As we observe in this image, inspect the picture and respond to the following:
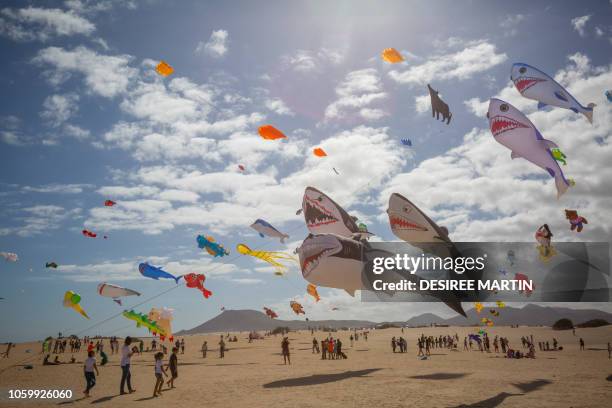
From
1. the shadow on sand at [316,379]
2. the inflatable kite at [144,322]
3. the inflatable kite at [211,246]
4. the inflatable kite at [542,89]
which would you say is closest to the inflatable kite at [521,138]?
the inflatable kite at [542,89]

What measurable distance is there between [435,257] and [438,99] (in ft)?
19.4

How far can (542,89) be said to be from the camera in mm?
13578

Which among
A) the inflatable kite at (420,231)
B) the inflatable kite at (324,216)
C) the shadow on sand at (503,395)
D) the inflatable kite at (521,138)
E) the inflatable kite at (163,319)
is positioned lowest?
the shadow on sand at (503,395)

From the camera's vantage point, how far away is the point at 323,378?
16.5 meters

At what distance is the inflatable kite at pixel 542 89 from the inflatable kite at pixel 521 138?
1290mm

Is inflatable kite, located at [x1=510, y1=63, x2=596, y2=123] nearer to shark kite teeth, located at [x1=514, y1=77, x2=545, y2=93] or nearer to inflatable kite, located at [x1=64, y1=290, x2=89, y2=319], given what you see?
shark kite teeth, located at [x1=514, y1=77, x2=545, y2=93]

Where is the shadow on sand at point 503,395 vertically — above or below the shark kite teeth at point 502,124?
below

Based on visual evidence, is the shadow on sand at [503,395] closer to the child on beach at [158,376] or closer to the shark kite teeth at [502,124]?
the shark kite teeth at [502,124]

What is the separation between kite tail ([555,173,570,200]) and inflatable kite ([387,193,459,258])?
11.8ft

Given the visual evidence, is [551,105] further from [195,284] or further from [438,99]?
[195,284]

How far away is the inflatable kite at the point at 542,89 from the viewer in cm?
1323

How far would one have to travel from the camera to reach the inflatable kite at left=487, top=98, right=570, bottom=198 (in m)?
12.6

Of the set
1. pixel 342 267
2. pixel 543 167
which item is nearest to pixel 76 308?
pixel 342 267

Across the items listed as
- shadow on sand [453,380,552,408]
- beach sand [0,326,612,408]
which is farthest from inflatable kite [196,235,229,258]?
shadow on sand [453,380,552,408]
